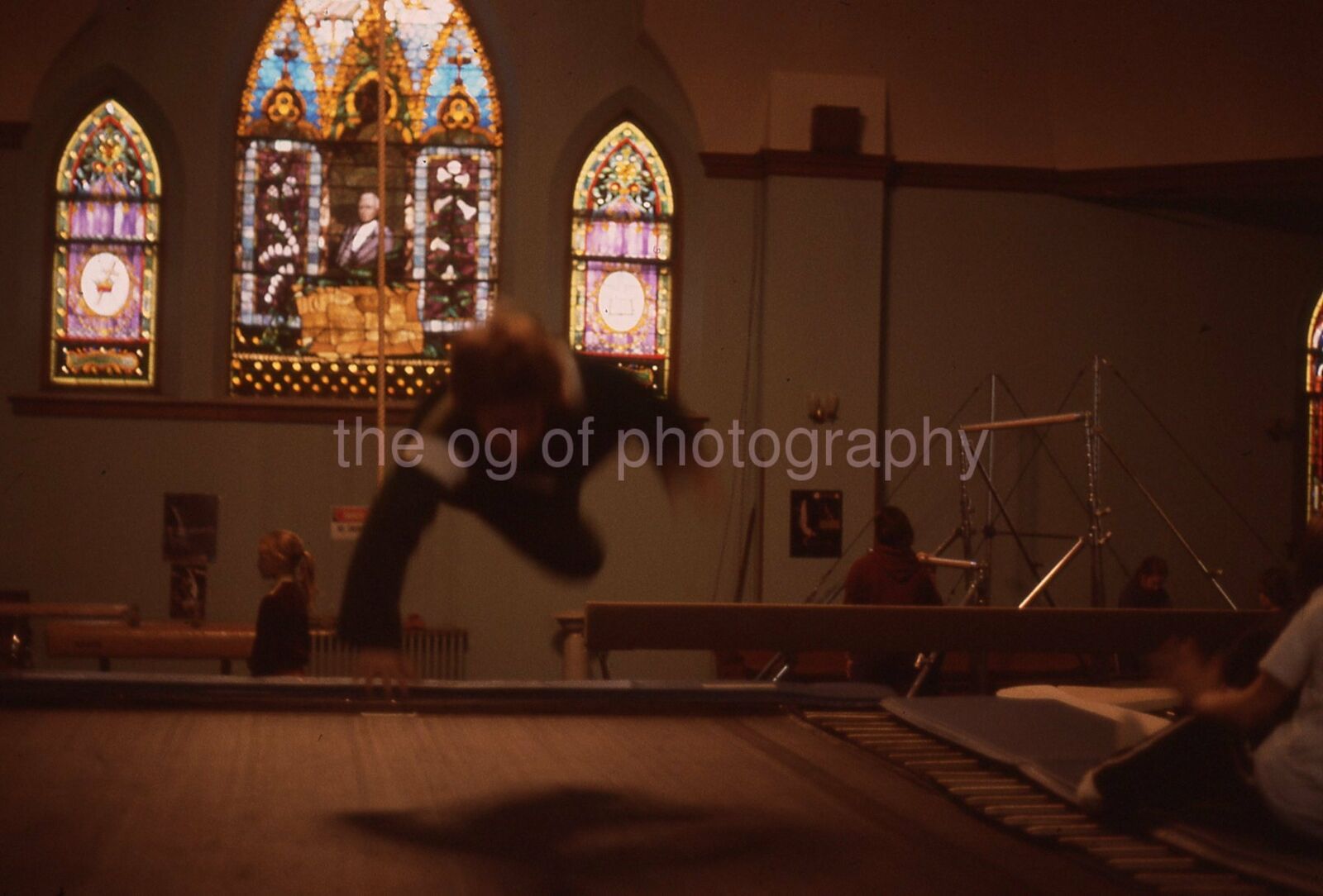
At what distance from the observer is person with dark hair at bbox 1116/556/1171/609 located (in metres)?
8.76

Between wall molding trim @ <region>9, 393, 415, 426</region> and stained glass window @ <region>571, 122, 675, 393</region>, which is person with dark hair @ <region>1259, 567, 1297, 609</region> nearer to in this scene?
stained glass window @ <region>571, 122, 675, 393</region>

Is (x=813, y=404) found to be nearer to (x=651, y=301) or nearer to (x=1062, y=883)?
(x=651, y=301)

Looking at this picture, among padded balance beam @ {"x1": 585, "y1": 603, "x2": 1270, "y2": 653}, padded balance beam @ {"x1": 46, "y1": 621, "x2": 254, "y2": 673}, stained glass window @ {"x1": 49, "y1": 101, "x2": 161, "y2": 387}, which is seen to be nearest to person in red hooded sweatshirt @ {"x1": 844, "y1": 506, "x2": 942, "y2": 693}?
padded balance beam @ {"x1": 585, "y1": 603, "x2": 1270, "y2": 653}

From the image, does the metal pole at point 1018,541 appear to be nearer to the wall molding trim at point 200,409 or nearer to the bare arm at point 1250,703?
the wall molding trim at point 200,409

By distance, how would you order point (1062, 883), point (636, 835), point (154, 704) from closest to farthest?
point (1062, 883) < point (636, 835) < point (154, 704)

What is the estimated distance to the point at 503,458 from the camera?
11.4 ft

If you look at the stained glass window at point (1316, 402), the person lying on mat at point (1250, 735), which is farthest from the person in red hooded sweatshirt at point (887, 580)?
the stained glass window at point (1316, 402)

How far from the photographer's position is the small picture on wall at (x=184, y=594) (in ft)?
32.0

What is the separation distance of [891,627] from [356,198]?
21.8ft

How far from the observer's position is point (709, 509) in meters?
3.97

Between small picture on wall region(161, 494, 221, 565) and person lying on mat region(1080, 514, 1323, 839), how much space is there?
25.7 feet

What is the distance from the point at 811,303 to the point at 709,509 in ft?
20.7

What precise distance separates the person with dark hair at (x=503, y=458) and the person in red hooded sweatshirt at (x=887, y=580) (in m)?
3.61

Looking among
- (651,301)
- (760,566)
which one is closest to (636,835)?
(760,566)
